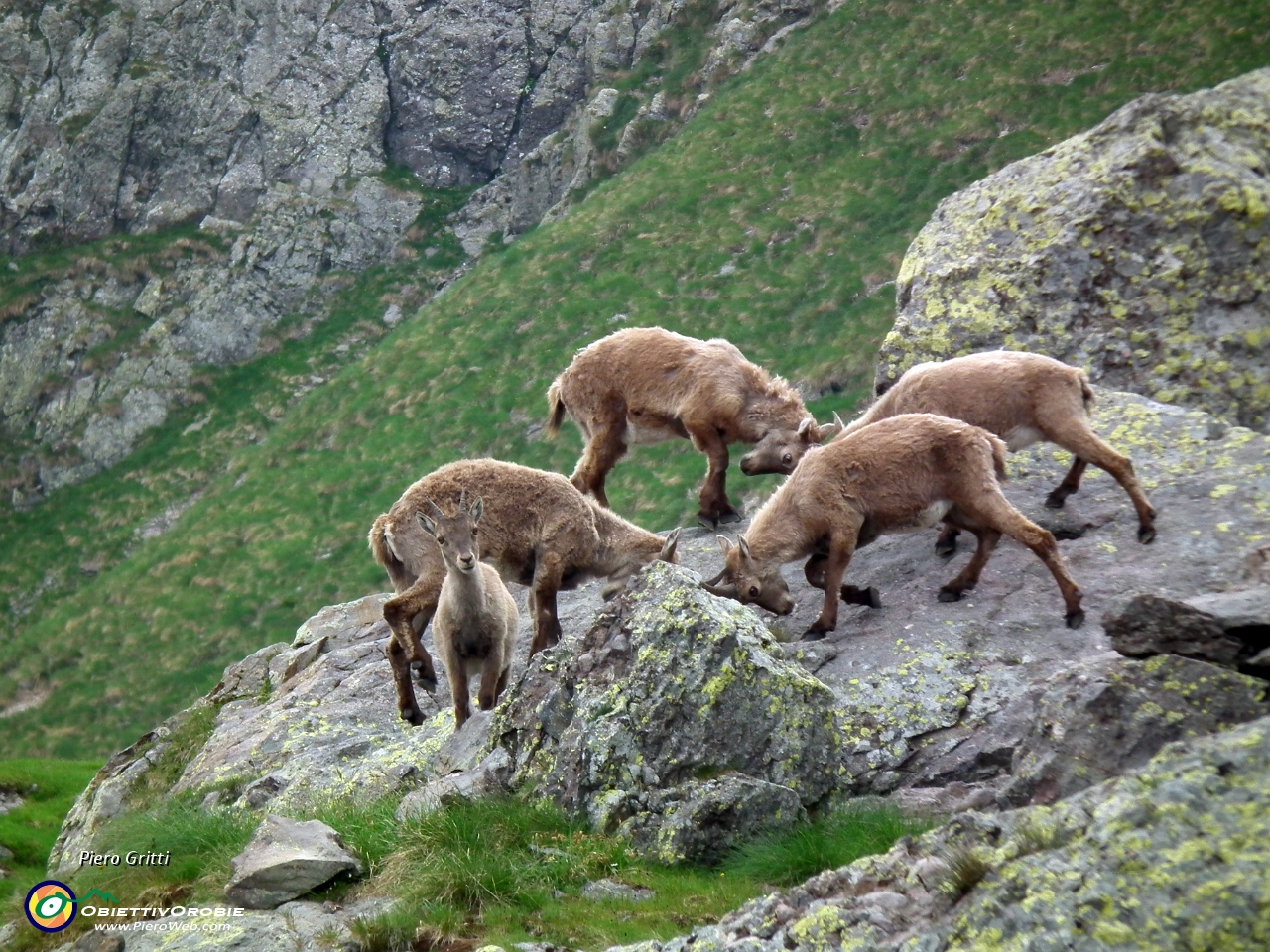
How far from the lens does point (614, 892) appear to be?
7672mm

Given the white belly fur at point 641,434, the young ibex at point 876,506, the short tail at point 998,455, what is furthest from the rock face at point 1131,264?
the young ibex at point 876,506

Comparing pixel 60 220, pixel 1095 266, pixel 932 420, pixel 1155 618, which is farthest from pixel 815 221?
pixel 60 220

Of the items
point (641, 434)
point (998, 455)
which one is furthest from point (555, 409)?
point (998, 455)

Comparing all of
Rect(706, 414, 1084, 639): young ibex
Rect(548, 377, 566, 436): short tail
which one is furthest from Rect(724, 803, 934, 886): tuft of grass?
Rect(548, 377, 566, 436): short tail

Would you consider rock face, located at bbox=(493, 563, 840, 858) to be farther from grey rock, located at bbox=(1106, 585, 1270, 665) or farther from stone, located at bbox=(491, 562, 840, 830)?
grey rock, located at bbox=(1106, 585, 1270, 665)

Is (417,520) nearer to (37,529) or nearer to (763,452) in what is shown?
(763,452)

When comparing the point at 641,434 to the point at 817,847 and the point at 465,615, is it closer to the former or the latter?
the point at 465,615

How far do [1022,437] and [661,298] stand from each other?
84.0 ft

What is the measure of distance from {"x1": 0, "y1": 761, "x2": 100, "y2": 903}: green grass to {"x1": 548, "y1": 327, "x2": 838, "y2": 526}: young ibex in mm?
10429

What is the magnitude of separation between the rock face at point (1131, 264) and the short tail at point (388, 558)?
7565mm

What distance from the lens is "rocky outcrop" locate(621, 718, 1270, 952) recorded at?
4.68 meters

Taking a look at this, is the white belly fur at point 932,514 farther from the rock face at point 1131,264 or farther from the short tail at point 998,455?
the rock face at point 1131,264

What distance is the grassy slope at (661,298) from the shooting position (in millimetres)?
33219

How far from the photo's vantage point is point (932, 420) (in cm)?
1156
